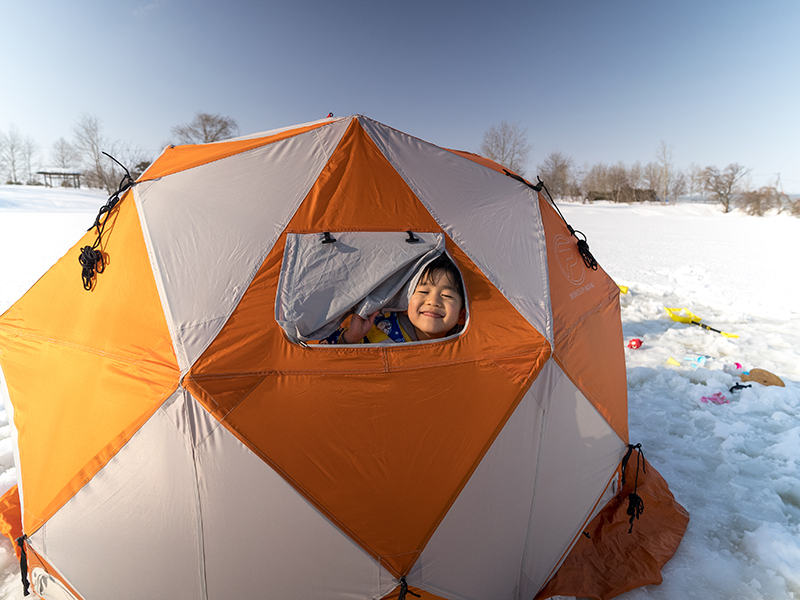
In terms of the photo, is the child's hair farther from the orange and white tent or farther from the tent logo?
the tent logo

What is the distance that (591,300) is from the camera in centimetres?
256

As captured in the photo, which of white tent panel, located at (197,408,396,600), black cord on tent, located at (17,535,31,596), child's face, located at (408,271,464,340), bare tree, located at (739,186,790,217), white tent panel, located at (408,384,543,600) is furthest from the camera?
bare tree, located at (739,186,790,217)

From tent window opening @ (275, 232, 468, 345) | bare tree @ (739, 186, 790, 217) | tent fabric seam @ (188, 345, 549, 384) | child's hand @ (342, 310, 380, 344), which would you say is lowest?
tent fabric seam @ (188, 345, 549, 384)

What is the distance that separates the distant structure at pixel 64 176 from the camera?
143ft

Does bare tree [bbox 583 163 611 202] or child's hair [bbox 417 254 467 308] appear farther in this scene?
bare tree [bbox 583 163 611 202]

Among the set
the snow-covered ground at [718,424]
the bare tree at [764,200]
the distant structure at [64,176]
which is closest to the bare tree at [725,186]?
the bare tree at [764,200]

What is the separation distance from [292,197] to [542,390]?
1.55 m

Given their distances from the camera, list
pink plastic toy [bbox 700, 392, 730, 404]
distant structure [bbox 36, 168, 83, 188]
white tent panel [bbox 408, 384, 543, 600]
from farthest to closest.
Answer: distant structure [bbox 36, 168, 83, 188] → pink plastic toy [bbox 700, 392, 730, 404] → white tent panel [bbox 408, 384, 543, 600]

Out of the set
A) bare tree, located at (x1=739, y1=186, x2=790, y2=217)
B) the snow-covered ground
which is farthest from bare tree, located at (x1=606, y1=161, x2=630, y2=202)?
the snow-covered ground

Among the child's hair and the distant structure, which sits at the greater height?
the distant structure

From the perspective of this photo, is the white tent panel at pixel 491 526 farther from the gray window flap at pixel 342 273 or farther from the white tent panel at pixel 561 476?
the gray window flap at pixel 342 273

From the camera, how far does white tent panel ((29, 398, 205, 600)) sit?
1.59 meters

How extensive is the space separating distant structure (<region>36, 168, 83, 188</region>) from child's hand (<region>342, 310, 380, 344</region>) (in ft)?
180

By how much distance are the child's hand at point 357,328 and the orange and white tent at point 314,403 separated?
0.31 feet
